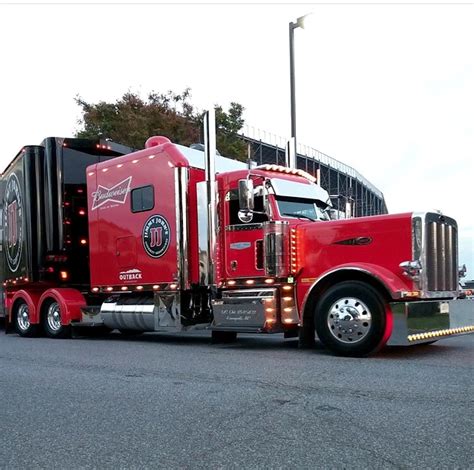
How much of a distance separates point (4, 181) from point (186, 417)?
35.8 feet

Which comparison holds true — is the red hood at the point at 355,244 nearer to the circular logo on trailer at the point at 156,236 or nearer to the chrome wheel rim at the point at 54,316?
the circular logo on trailer at the point at 156,236

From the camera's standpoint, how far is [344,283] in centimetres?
795

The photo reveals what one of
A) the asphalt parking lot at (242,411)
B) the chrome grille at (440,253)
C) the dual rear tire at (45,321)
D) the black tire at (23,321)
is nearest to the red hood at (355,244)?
the chrome grille at (440,253)

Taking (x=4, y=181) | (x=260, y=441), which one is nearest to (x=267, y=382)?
(x=260, y=441)

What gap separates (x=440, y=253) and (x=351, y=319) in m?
1.65

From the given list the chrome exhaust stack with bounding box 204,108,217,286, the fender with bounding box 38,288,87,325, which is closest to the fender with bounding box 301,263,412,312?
the chrome exhaust stack with bounding box 204,108,217,286

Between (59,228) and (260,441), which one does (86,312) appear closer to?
(59,228)

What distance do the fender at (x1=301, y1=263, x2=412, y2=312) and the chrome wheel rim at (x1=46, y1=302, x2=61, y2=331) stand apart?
6.29 metres

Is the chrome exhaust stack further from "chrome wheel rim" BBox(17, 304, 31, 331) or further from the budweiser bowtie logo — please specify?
"chrome wheel rim" BBox(17, 304, 31, 331)

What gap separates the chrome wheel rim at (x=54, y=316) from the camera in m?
12.2

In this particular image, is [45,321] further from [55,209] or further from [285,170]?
[285,170]

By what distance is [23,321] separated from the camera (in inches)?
516

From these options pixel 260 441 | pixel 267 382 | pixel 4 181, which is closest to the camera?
pixel 260 441

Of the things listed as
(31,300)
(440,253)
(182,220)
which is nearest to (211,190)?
(182,220)
